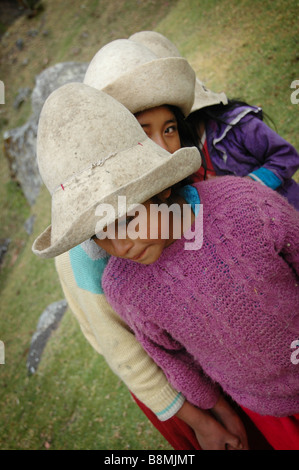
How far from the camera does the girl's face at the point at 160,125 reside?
1.79 meters

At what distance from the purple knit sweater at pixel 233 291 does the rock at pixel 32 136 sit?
340 inches

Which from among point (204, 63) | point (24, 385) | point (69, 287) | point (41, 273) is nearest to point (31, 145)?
point (41, 273)

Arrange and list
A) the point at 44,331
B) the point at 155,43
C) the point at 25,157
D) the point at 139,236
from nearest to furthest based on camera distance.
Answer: the point at 139,236 < the point at 155,43 < the point at 44,331 < the point at 25,157

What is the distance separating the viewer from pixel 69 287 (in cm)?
187

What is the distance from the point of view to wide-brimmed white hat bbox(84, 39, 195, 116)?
5.32 ft

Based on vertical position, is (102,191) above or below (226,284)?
above

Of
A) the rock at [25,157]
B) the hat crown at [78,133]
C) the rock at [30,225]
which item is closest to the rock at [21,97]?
the rock at [25,157]

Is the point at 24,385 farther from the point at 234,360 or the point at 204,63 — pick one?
the point at 204,63

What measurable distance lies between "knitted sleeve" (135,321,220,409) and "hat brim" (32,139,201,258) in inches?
25.6

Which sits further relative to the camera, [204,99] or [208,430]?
[204,99]

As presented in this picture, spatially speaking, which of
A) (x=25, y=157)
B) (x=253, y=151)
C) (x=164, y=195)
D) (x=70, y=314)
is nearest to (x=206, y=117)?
(x=253, y=151)

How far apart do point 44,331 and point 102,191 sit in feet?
17.5

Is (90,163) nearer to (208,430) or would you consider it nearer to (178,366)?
(178,366)

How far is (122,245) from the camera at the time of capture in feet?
4.02
